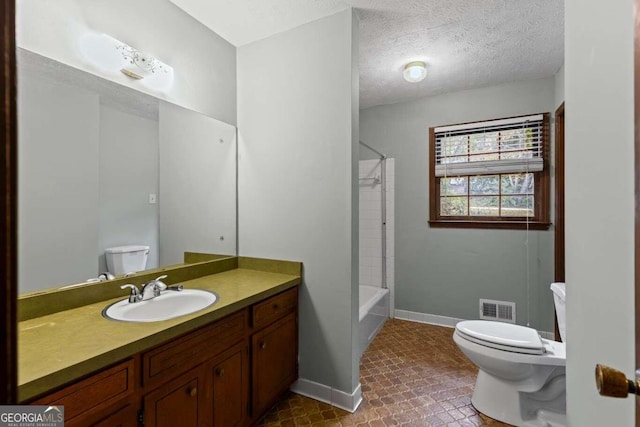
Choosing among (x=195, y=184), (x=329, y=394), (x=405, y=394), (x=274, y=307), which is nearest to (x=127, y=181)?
(x=195, y=184)

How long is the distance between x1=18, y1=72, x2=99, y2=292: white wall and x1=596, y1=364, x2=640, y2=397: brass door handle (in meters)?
1.78

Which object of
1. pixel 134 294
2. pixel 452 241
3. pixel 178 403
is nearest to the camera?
pixel 178 403

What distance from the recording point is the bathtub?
2.50 metres

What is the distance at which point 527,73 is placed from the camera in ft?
8.50

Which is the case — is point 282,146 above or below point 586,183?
above

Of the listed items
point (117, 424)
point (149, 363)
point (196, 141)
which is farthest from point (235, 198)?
point (117, 424)

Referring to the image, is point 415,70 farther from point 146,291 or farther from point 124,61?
point 146,291

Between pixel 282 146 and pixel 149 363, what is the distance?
57.5 inches

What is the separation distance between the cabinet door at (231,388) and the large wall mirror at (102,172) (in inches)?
29.5

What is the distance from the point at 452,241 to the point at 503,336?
1349 millimetres

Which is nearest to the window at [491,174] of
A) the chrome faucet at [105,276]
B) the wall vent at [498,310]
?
the wall vent at [498,310]

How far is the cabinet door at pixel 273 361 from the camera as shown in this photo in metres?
1.60

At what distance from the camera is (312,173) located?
194cm

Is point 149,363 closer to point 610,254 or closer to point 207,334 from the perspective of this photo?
point 207,334
